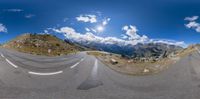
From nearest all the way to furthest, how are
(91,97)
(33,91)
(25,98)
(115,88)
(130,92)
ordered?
(25,98) < (91,97) < (33,91) < (130,92) < (115,88)

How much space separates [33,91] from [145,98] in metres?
4.39

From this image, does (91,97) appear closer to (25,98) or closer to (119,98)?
(119,98)

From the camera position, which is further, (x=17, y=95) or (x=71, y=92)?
(x=71, y=92)

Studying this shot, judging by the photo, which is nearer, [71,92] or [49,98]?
[49,98]

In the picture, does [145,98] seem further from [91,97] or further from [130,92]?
[91,97]

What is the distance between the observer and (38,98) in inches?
334

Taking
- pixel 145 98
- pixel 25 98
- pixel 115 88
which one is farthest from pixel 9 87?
pixel 145 98

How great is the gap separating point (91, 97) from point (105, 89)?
74.0 inches

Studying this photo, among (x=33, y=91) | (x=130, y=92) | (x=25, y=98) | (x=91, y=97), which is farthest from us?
(x=130, y=92)

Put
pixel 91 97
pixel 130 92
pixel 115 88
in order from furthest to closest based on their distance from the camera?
1. pixel 115 88
2. pixel 130 92
3. pixel 91 97

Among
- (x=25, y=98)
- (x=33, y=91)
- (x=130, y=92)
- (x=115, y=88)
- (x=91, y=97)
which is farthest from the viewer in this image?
(x=115, y=88)

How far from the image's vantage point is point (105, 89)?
10781mm

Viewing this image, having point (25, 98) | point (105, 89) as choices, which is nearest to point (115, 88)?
point (105, 89)

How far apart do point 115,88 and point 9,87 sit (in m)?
4.59
